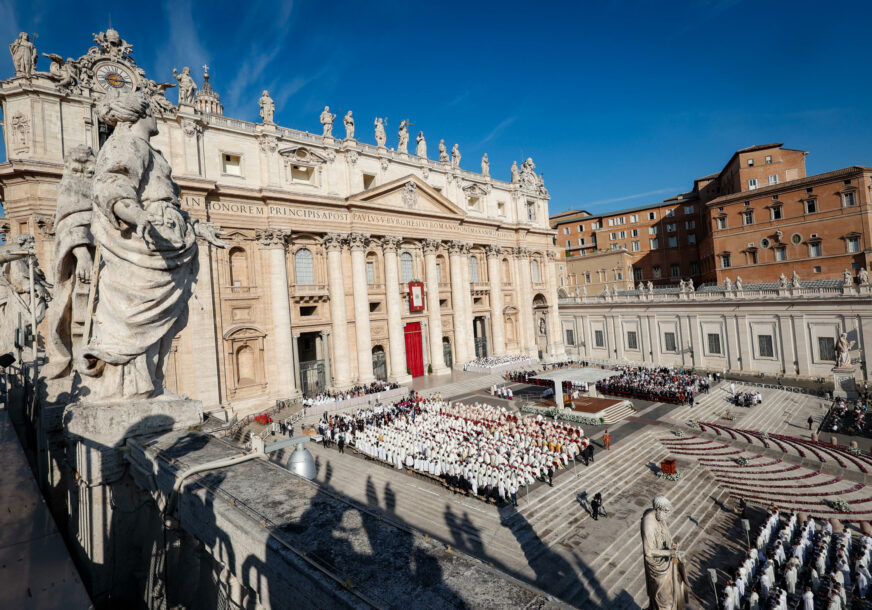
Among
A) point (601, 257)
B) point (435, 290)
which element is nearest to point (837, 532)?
point (435, 290)

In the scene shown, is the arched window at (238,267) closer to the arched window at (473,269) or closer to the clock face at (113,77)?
the clock face at (113,77)

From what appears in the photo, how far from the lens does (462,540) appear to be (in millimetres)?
13055

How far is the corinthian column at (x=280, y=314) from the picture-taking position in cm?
2909

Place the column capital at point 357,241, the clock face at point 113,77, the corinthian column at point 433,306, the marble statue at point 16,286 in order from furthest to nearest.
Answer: the corinthian column at point 433,306 < the column capital at point 357,241 < the clock face at point 113,77 < the marble statue at point 16,286

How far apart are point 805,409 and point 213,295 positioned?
36.4m

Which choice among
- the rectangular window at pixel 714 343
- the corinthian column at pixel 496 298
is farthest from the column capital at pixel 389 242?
the rectangular window at pixel 714 343

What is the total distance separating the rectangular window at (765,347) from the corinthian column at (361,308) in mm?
30231

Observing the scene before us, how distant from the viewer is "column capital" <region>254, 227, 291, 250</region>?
29234mm

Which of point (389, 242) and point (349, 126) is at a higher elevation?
point (349, 126)

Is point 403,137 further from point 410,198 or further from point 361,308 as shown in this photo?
point 361,308

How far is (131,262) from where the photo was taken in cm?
506

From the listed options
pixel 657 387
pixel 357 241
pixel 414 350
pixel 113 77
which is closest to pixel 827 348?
pixel 657 387

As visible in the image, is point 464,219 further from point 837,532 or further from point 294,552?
point 294,552

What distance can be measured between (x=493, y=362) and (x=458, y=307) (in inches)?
232
